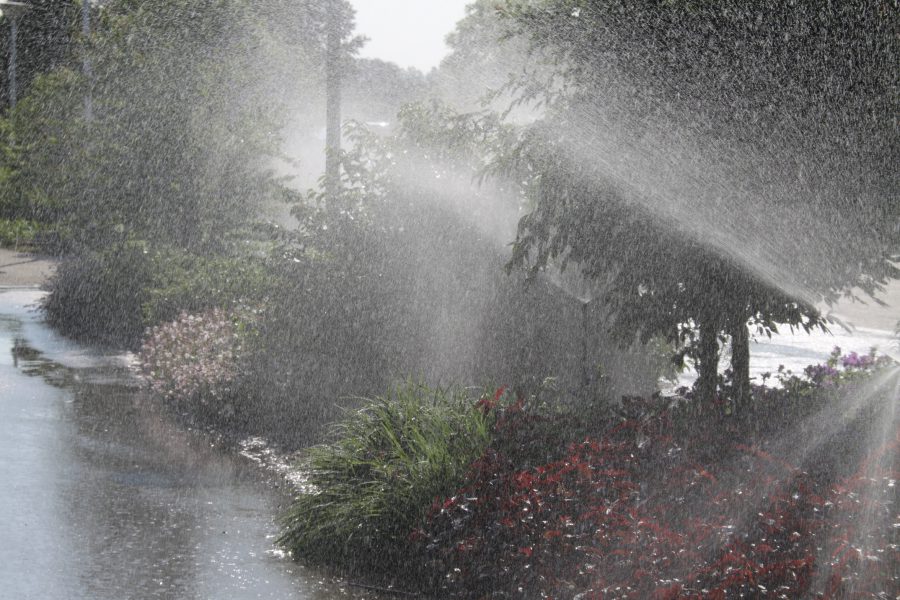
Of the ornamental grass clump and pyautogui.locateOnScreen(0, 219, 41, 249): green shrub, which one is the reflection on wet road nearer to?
the ornamental grass clump

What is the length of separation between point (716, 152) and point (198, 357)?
240 inches

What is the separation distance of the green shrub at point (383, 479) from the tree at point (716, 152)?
1.43 m

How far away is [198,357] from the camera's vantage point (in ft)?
35.5

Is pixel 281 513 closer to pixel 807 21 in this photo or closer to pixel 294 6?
pixel 807 21

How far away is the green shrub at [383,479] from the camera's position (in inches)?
233

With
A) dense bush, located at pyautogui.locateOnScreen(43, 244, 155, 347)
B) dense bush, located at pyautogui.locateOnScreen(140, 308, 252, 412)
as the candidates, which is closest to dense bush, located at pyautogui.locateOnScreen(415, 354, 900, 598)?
dense bush, located at pyautogui.locateOnScreen(140, 308, 252, 412)

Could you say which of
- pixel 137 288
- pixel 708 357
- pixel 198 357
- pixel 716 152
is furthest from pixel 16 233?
pixel 716 152

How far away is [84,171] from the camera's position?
17.2 m

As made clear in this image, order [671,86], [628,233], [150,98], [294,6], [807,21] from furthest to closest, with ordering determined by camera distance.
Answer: [294,6]
[150,98]
[628,233]
[671,86]
[807,21]

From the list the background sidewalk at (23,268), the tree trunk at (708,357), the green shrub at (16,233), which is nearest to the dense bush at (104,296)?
the background sidewalk at (23,268)

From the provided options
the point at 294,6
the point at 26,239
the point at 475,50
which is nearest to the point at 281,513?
the point at 475,50

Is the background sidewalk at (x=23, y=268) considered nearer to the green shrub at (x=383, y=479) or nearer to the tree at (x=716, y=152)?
the green shrub at (x=383, y=479)

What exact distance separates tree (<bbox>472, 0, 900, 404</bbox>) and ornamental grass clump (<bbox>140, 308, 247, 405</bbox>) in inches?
156

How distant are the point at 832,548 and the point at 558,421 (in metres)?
2.22
